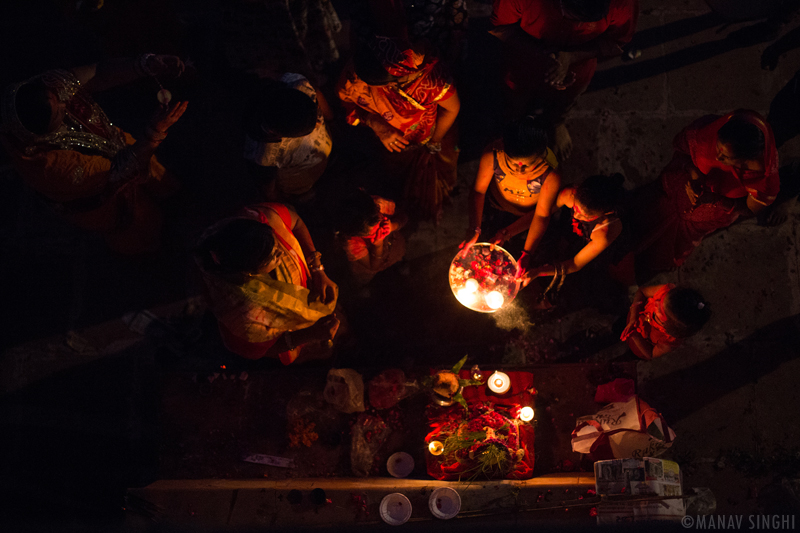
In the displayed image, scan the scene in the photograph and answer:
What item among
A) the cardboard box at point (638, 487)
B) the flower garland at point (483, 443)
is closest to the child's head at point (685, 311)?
the cardboard box at point (638, 487)

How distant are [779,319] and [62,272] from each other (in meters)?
6.70

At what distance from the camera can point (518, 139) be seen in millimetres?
3135

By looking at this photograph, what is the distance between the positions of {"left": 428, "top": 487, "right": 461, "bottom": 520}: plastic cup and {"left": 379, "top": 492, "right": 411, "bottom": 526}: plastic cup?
0.56 feet

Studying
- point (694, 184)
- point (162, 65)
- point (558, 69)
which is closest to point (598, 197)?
point (694, 184)

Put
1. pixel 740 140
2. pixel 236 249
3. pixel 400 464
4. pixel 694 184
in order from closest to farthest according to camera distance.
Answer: pixel 236 249 < pixel 740 140 < pixel 694 184 < pixel 400 464

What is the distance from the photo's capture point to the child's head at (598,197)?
10.5 feet

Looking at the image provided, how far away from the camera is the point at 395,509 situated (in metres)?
3.30

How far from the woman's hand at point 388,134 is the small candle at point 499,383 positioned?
192cm

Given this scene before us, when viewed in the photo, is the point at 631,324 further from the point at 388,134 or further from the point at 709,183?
the point at 388,134

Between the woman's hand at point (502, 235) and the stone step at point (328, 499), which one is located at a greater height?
the woman's hand at point (502, 235)

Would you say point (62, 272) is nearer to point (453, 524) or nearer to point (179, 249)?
point (179, 249)

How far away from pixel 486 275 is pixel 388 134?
1.32 m

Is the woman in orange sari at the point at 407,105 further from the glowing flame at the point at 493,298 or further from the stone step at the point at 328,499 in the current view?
the stone step at the point at 328,499

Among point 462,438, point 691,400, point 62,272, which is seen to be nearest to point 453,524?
point 462,438
